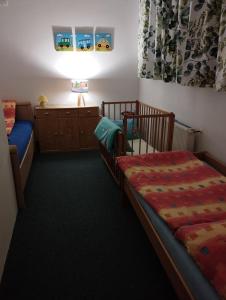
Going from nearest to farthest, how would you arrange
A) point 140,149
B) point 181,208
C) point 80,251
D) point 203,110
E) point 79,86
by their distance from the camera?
1. point 181,208
2. point 80,251
3. point 203,110
4. point 140,149
5. point 79,86

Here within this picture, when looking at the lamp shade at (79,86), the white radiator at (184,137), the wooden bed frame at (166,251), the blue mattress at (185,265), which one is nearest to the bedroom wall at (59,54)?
the lamp shade at (79,86)

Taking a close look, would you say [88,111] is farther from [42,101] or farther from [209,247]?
[209,247]

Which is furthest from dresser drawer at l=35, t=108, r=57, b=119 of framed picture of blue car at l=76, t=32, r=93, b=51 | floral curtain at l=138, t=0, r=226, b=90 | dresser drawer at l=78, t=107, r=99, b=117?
floral curtain at l=138, t=0, r=226, b=90

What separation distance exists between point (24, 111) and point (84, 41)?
5.04ft

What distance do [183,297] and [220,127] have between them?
60.0 inches

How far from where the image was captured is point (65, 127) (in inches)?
150

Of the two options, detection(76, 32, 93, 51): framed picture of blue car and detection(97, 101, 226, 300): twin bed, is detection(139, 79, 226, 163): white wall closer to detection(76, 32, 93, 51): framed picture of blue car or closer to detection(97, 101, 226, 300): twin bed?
detection(97, 101, 226, 300): twin bed

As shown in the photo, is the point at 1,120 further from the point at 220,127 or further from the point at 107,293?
the point at 220,127

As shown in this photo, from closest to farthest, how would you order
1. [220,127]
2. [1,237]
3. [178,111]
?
[1,237] → [220,127] → [178,111]

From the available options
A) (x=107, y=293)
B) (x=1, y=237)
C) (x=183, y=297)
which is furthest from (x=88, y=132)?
(x=183, y=297)

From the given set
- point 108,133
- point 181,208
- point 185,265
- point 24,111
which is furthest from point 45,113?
point 185,265

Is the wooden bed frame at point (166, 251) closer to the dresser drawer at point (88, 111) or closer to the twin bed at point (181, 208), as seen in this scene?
the twin bed at point (181, 208)

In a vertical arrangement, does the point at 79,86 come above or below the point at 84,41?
below

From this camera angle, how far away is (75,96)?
13.5ft
